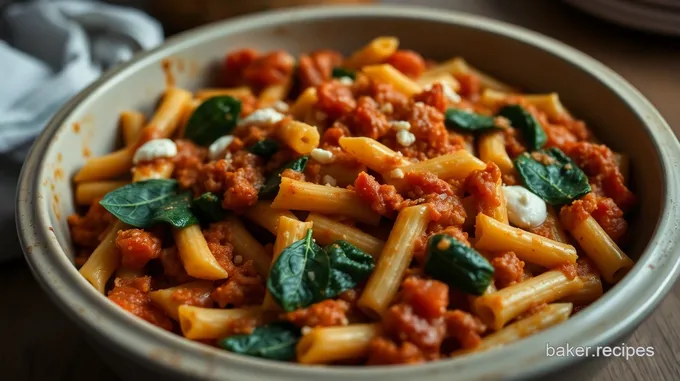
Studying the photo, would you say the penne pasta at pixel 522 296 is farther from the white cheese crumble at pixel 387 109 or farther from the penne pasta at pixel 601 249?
the white cheese crumble at pixel 387 109

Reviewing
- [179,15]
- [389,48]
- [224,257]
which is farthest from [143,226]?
[179,15]

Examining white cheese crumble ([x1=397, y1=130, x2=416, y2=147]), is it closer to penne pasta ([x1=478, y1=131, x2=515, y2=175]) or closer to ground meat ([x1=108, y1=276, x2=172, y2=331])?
penne pasta ([x1=478, y1=131, x2=515, y2=175])

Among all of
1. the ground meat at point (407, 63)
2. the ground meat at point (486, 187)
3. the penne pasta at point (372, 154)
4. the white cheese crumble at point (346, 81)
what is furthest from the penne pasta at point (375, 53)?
the ground meat at point (486, 187)

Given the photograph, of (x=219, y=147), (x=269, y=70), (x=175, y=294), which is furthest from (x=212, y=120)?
(x=175, y=294)

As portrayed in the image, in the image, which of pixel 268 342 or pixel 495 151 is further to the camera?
pixel 495 151

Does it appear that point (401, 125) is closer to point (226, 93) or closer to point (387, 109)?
point (387, 109)
